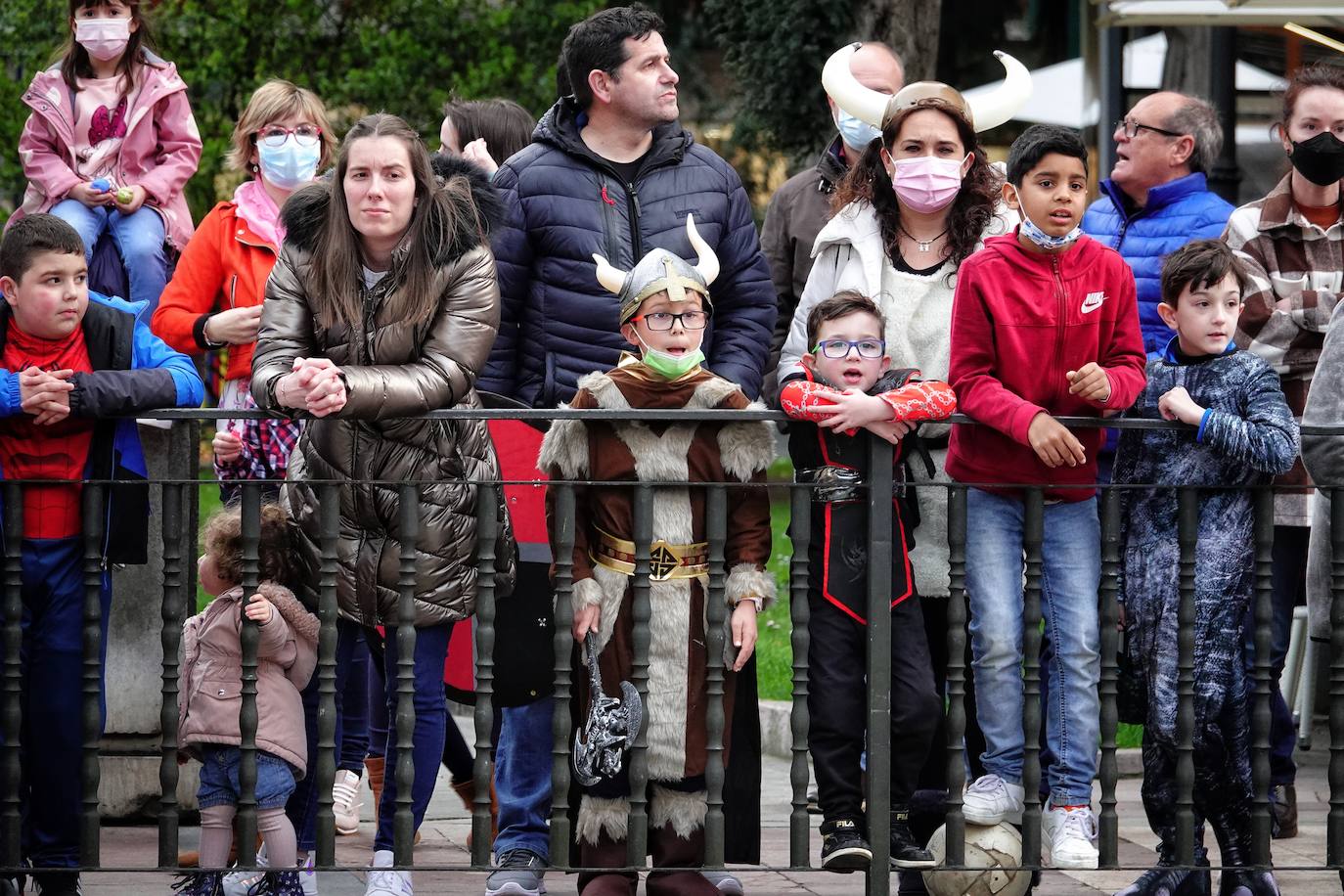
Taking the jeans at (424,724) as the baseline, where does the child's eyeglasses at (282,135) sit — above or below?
above

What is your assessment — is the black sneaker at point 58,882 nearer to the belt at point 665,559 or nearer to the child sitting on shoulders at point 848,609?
the belt at point 665,559

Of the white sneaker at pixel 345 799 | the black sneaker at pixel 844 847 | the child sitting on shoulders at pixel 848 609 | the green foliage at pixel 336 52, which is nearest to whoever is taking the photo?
the black sneaker at pixel 844 847

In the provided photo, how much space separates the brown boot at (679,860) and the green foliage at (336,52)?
8.83 metres

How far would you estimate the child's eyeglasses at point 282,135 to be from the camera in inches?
265

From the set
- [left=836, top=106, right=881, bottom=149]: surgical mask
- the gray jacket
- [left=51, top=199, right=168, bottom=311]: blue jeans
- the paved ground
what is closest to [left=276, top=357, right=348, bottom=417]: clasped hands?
the paved ground

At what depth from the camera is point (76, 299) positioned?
5.30 m

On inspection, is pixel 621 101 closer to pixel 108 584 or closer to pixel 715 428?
pixel 715 428

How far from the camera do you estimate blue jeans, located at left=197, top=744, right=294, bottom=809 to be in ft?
17.4

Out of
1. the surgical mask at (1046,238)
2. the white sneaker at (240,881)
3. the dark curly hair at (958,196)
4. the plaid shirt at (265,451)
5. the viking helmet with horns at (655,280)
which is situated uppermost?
the dark curly hair at (958,196)

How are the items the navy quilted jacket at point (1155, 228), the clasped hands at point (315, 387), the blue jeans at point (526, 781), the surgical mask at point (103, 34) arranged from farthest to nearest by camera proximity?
1. the surgical mask at point (103, 34)
2. the navy quilted jacket at point (1155, 228)
3. the blue jeans at point (526, 781)
4. the clasped hands at point (315, 387)

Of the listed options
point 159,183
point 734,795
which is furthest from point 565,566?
point 159,183

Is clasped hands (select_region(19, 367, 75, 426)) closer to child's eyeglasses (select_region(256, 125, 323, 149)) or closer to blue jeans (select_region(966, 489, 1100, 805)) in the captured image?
child's eyeglasses (select_region(256, 125, 323, 149))

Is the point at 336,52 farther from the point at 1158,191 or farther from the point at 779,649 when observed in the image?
the point at 1158,191

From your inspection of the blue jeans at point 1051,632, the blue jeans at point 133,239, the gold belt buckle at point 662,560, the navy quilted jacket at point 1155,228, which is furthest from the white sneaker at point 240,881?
the navy quilted jacket at point 1155,228
